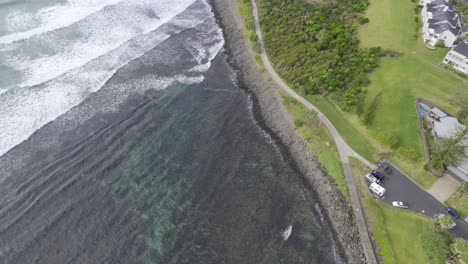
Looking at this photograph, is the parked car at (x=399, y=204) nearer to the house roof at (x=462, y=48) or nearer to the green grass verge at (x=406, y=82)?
the green grass verge at (x=406, y=82)

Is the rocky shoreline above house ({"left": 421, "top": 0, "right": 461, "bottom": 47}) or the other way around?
the other way around

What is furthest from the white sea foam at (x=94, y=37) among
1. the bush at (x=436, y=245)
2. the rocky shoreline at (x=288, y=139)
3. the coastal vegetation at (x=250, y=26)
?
the bush at (x=436, y=245)

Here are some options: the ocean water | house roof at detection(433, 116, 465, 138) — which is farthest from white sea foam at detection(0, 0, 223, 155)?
house roof at detection(433, 116, 465, 138)

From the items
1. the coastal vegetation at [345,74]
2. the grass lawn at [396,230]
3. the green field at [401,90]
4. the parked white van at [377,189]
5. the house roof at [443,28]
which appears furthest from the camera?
the house roof at [443,28]

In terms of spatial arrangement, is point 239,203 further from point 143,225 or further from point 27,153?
point 27,153

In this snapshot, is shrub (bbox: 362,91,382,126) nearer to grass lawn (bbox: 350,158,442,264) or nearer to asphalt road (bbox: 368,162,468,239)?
asphalt road (bbox: 368,162,468,239)

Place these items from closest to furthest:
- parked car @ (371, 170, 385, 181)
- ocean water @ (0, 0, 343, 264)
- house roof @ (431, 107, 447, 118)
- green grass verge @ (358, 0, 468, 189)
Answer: ocean water @ (0, 0, 343, 264) → parked car @ (371, 170, 385, 181) → green grass verge @ (358, 0, 468, 189) → house roof @ (431, 107, 447, 118)
